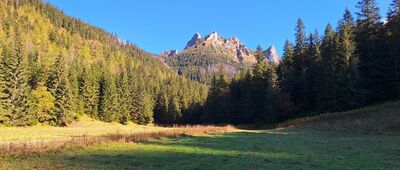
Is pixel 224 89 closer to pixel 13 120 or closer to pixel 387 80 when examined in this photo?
pixel 387 80

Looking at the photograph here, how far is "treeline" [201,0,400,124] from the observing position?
61938 mm

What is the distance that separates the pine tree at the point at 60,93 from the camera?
8156 cm

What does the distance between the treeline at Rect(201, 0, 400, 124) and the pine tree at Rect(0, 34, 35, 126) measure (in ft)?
172

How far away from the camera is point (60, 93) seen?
8394cm

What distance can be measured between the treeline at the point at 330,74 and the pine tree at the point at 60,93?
142 ft

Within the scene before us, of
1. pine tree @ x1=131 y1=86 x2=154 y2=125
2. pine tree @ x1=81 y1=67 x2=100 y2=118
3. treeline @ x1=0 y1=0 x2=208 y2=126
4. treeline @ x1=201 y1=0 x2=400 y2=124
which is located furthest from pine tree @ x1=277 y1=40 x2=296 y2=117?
pine tree @ x1=81 y1=67 x2=100 y2=118

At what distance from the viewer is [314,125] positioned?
170 ft

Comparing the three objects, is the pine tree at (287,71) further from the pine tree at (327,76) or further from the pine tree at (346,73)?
the pine tree at (346,73)

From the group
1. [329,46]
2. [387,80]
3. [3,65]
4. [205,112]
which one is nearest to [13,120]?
[3,65]

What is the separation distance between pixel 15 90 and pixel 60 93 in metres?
11.2

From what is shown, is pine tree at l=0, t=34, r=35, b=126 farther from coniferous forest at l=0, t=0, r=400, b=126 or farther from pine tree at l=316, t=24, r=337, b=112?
pine tree at l=316, t=24, r=337, b=112

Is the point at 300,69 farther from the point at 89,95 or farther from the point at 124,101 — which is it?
the point at 89,95

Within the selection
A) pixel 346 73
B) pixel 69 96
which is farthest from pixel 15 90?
pixel 346 73

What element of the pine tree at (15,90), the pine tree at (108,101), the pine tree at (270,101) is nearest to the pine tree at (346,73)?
the pine tree at (270,101)
